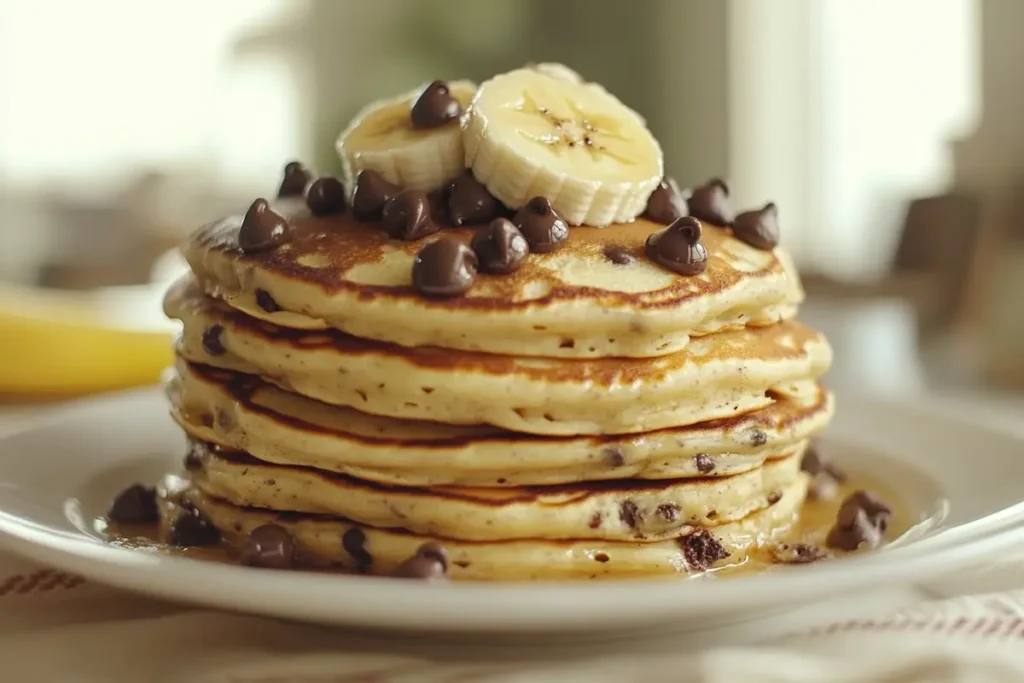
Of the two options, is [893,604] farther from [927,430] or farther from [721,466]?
[927,430]

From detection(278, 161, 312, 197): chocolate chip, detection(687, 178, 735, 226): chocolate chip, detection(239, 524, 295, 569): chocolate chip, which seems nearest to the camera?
detection(239, 524, 295, 569): chocolate chip

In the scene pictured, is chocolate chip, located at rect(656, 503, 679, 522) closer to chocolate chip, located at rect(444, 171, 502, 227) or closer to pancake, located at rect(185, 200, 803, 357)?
pancake, located at rect(185, 200, 803, 357)

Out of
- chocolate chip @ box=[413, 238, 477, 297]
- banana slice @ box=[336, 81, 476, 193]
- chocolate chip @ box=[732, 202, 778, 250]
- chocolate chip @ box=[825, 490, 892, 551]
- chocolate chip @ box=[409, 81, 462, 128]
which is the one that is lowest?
chocolate chip @ box=[825, 490, 892, 551]

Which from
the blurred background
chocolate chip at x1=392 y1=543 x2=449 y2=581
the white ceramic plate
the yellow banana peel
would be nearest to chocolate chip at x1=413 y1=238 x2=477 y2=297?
chocolate chip at x1=392 y1=543 x2=449 y2=581

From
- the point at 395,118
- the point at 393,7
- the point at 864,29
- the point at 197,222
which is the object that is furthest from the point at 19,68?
the point at 395,118

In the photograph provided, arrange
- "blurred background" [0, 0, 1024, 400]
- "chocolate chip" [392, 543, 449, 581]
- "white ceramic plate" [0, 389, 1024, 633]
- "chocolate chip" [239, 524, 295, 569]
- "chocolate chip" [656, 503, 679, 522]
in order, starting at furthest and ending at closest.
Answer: "blurred background" [0, 0, 1024, 400] → "chocolate chip" [656, 503, 679, 522] → "chocolate chip" [239, 524, 295, 569] → "chocolate chip" [392, 543, 449, 581] → "white ceramic plate" [0, 389, 1024, 633]

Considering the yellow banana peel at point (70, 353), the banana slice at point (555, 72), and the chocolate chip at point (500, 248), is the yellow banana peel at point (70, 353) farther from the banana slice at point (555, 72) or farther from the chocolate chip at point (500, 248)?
the chocolate chip at point (500, 248)

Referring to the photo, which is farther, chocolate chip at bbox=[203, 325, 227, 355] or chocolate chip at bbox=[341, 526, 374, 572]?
chocolate chip at bbox=[203, 325, 227, 355]

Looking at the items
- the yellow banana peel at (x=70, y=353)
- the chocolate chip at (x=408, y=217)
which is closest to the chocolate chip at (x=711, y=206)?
the chocolate chip at (x=408, y=217)
